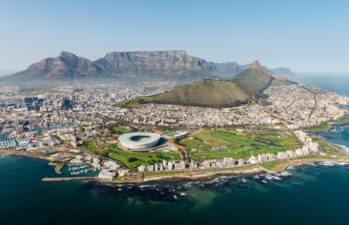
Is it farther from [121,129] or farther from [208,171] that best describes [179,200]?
[121,129]

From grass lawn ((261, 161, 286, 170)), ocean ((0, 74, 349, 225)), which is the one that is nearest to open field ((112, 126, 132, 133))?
ocean ((0, 74, 349, 225))

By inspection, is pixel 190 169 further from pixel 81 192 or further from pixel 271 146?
pixel 271 146

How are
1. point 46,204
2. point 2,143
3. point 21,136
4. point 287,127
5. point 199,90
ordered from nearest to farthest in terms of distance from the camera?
point 46,204
point 2,143
point 21,136
point 287,127
point 199,90

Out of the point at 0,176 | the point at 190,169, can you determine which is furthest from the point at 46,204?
the point at 190,169

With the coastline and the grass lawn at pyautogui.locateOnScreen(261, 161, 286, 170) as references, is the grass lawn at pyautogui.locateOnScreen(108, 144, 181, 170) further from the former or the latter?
the grass lawn at pyautogui.locateOnScreen(261, 161, 286, 170)

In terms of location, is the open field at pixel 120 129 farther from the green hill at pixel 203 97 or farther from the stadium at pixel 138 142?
the green hill at pixel 203 97

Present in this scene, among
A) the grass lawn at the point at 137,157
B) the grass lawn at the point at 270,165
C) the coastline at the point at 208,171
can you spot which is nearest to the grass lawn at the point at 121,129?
the grass lawn at the point at 137,157

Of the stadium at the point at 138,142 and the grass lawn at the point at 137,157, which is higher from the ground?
the stadium at the point at 138,142
